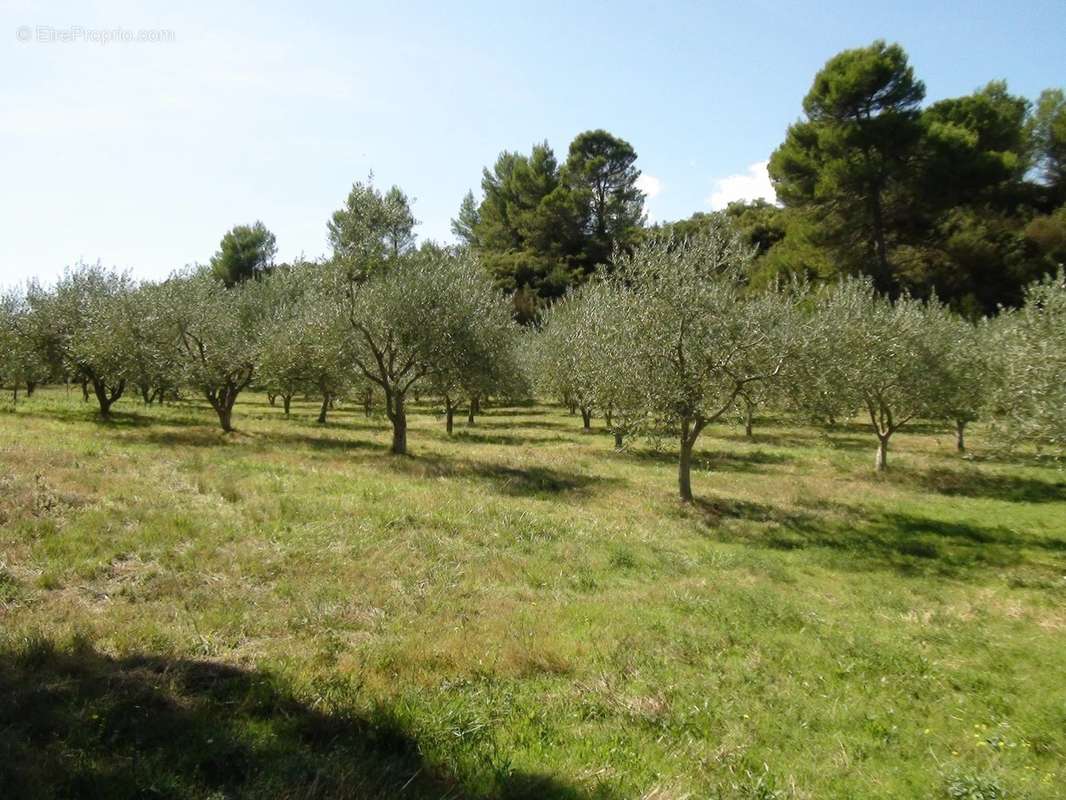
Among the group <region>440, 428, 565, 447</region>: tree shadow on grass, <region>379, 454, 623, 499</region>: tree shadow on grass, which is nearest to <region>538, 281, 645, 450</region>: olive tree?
<region>379, 454, 623, 499</region>: tree shadow on grass

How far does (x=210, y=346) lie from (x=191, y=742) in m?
30.7

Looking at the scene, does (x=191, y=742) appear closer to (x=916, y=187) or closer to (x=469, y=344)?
(x=469, y=344)

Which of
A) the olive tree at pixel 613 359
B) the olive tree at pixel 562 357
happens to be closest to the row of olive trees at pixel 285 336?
the olive tree at pixel 613 359

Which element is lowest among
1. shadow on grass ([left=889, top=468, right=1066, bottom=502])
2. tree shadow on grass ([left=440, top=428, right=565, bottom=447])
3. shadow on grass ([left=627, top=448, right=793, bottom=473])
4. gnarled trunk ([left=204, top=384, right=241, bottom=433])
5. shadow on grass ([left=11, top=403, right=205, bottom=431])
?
shadow on grass ([left=889, top=468, right=1066, bottom=502])

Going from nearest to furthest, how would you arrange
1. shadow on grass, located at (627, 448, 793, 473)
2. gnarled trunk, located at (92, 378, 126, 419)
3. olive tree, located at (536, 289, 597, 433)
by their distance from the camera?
shadow on grass, located at (627, 448, 793, 473) < gnarled trunk, located at (92, 378, 126, 419) < olive tree, located at (536, 289, 597, 433)

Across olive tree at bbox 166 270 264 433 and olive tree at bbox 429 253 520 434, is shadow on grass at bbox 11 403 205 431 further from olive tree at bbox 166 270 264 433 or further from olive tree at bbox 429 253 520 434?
olive tree at bbox 429 253 520 434

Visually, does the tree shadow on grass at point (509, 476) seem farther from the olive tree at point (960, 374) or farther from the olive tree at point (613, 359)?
the olive tree at point (960, 374)

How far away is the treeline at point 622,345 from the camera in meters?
22.2

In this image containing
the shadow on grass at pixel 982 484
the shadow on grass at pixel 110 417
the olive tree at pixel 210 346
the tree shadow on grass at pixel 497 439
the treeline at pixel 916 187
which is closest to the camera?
the shadow on grass at pixel 982 484

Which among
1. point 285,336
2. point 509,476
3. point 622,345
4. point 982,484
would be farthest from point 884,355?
point 285,336

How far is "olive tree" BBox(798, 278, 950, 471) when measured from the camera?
29.9 meters

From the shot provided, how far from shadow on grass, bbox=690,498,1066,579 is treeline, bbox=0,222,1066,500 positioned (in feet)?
10.0

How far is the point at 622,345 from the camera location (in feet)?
75.6

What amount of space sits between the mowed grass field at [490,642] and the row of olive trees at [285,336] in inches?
319
